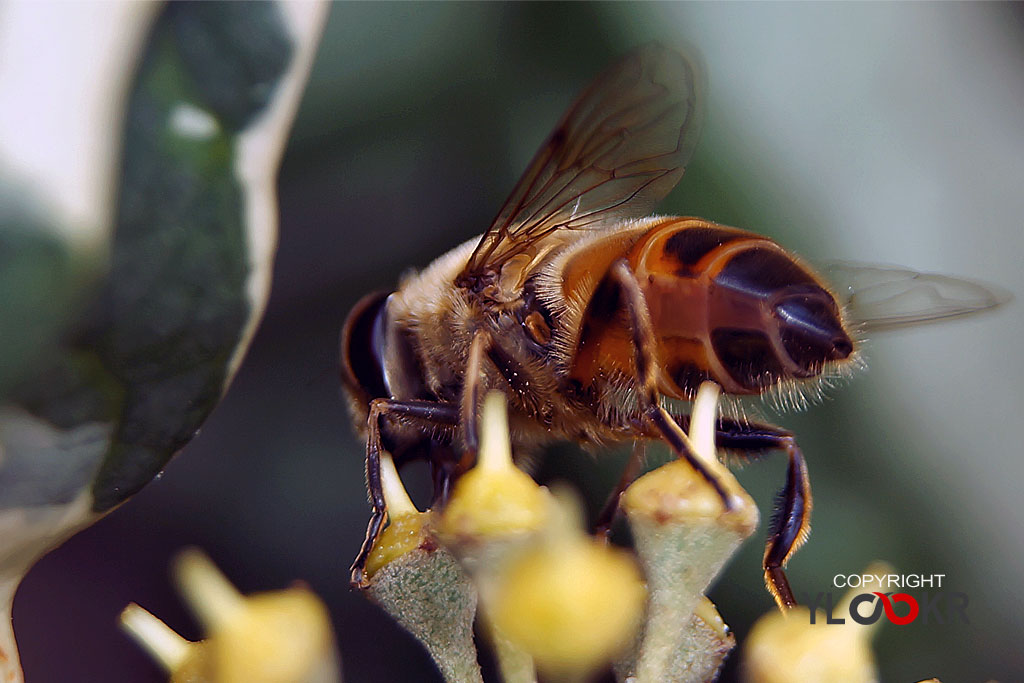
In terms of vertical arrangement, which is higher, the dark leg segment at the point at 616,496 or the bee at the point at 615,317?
the bee at the point at 615,317

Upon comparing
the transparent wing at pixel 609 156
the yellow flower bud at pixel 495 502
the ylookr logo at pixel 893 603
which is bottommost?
the ylookr logo at pixel 893 603

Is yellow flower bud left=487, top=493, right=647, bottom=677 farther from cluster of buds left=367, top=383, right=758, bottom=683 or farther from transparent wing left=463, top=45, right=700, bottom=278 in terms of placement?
transparent wing left=463, top=45, right=700, bottom=278

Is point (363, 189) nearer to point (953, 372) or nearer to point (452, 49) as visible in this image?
point (452, 49)

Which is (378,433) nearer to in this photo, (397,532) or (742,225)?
(397,532)

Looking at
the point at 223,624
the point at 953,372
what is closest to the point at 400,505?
the point at 223,624

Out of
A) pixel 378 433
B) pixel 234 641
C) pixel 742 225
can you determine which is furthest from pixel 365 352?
pixel 742 225

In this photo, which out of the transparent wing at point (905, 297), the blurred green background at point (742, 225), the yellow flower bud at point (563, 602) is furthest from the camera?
the blurred green background at point (742, 225)

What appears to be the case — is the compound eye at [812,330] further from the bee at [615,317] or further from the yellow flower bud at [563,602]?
the yellow flower bud at [563,602]

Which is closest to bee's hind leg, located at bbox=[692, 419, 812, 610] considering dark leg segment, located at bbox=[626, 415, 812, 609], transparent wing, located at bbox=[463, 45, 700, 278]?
dark leg segment, located at bbox=[626, 415, 812, 609]

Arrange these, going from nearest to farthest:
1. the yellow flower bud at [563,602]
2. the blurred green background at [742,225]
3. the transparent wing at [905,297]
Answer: the yellow flower bud at [563,602]
the transparent wing at [905,297]
the blurred green background at [742,225]

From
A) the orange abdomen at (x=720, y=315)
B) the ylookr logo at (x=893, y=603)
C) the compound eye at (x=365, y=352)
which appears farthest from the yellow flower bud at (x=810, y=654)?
the compound eye at (x=365, y=352)
